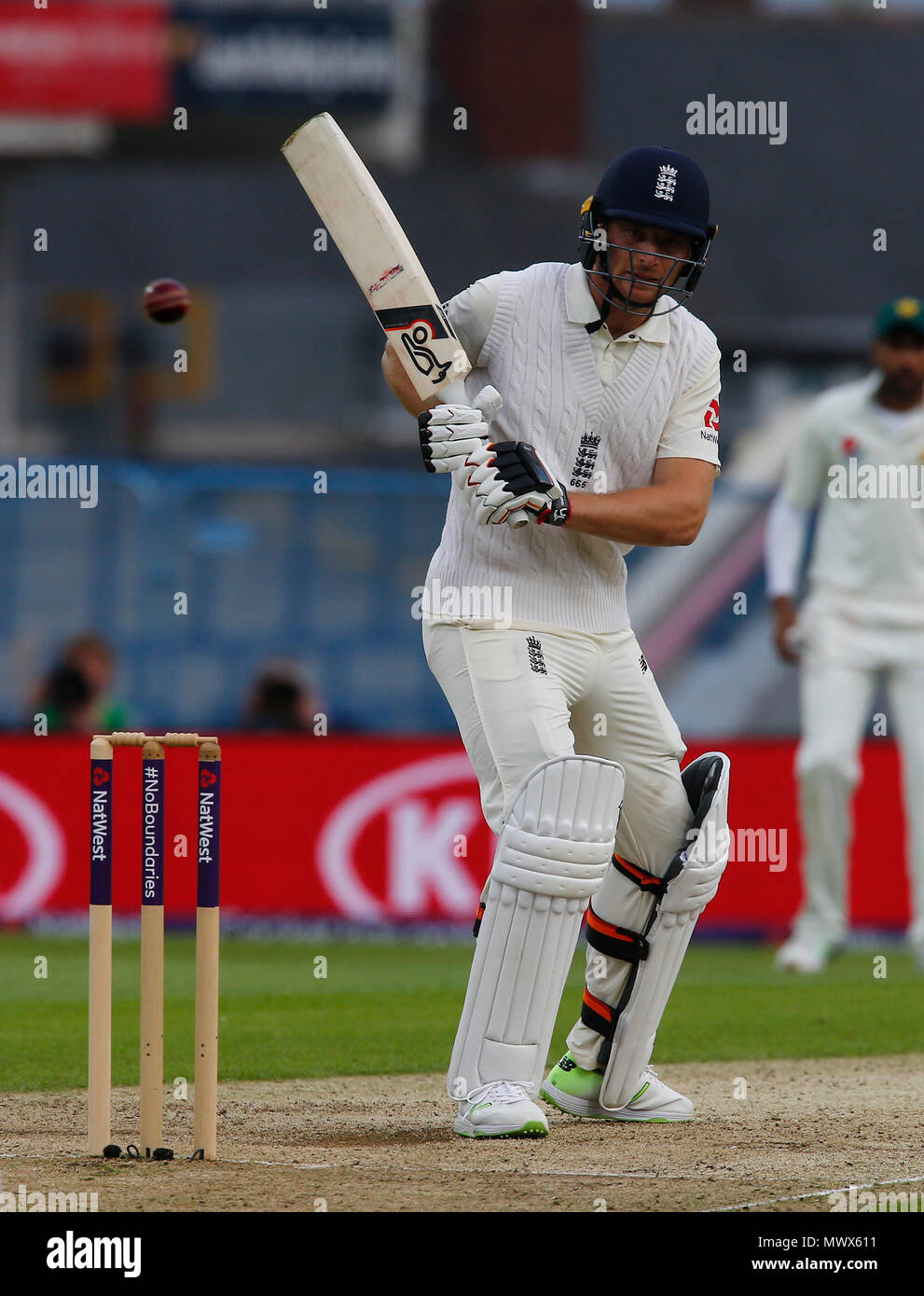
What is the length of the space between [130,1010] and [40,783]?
2.72 m

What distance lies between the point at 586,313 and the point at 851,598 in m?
3.89

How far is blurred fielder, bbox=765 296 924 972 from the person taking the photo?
320 inches

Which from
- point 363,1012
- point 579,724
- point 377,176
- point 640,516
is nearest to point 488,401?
point 640,516

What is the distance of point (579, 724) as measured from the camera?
4867mm

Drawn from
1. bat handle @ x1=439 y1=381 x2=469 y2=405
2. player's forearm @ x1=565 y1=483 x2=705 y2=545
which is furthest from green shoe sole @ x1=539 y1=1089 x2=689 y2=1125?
bat handle @ x1=439 y1=381 x2=469 y2=405

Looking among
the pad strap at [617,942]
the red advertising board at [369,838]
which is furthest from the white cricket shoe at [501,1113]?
the red advertising board at [369,838]

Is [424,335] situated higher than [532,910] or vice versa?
[424,335]

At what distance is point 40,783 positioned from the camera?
935 centimetres

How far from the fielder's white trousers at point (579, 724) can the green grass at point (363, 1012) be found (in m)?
1.15

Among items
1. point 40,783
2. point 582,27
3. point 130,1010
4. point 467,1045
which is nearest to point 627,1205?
point 467,1045

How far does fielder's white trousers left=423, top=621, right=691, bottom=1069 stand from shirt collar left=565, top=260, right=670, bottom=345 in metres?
0.72

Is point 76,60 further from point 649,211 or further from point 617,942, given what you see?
point 617,942

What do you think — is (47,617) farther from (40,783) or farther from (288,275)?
(288,275)

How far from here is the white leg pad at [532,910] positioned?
4438mm
